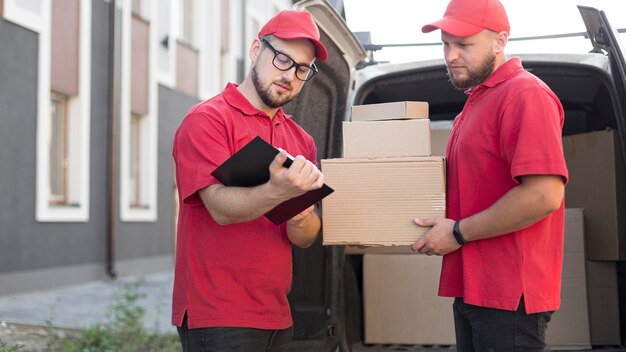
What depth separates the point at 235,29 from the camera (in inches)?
725

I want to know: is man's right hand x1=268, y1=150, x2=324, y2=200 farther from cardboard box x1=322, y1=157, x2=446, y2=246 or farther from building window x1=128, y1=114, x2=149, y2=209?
building window x1=128, y1=114, x2=149, y2=209

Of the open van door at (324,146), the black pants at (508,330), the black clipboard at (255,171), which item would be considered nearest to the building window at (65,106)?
the open van door at (324,146)

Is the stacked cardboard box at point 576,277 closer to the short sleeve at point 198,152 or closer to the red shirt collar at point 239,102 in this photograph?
the red shirt collar at point 239,102

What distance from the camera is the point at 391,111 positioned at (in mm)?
2865

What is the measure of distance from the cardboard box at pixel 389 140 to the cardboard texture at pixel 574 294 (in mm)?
1526

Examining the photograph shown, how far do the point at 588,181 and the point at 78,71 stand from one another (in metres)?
9.11

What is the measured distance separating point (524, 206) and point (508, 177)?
0.49 feet

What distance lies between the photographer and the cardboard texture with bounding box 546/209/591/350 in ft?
13.0

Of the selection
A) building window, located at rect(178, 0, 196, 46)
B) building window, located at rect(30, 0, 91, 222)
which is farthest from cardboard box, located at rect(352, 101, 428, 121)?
building window, located at rect(178, 0, 196, 46)

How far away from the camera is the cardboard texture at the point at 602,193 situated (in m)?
3.97

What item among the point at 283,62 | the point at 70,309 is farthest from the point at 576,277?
the point at 70,309

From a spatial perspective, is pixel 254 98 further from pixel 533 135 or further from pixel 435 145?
pixel 435 145

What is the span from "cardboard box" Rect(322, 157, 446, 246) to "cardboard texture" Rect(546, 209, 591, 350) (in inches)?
63.3

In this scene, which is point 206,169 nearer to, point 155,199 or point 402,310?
point 402,310
